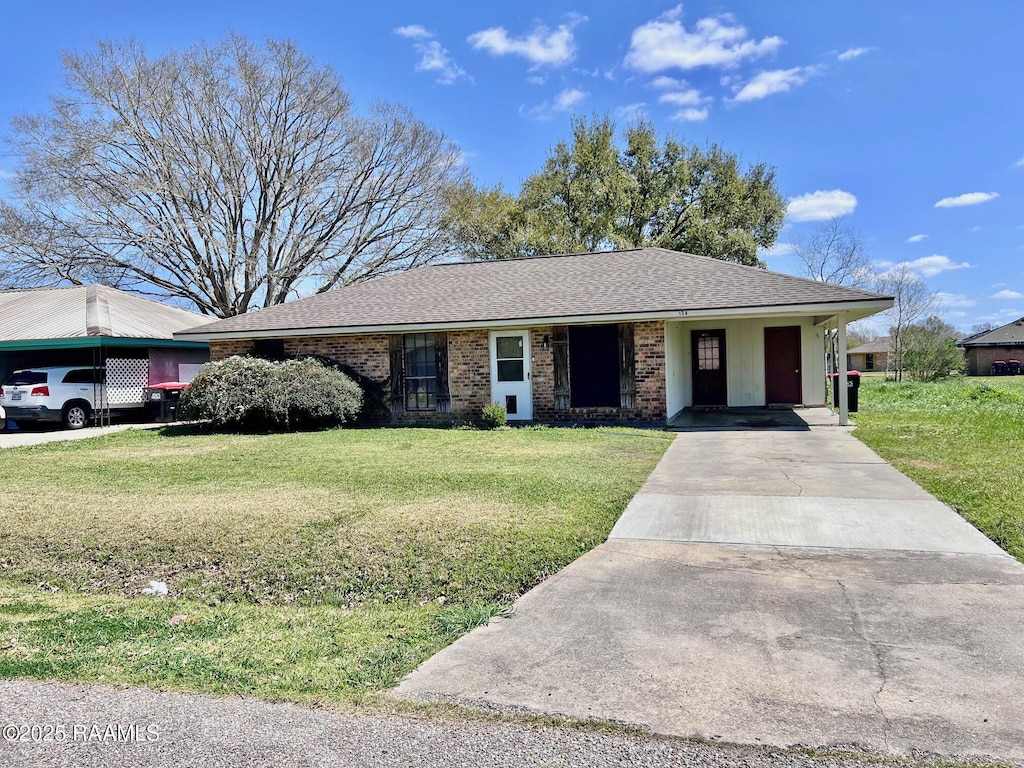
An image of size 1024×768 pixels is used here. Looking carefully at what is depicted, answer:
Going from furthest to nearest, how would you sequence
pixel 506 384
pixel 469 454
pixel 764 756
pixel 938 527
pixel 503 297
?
pixel 503 297
pixel 506 384
pixel 469 454
pixel 938 527
pixel 764 756

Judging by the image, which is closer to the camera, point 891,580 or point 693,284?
point 891,580

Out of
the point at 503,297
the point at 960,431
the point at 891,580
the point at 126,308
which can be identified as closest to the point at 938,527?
the point at 891,580

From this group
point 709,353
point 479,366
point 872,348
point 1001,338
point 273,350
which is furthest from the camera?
point 872,348

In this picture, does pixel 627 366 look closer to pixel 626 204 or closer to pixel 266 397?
pixel 266 397

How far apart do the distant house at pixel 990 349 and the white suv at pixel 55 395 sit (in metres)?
55.8

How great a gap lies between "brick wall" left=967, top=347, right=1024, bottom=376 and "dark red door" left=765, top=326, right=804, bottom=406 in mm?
44081

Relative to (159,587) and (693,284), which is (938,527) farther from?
(693,284)

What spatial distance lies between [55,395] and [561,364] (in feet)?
42.1

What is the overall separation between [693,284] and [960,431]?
235 inches

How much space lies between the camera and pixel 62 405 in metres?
18.1

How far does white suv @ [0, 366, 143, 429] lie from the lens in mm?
17484

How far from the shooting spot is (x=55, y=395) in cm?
1792

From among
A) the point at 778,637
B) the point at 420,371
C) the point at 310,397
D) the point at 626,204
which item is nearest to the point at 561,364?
the point at 420,371

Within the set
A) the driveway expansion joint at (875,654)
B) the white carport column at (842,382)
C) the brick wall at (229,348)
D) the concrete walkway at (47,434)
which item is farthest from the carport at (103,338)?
the driveway expansion joint at (875,654)
